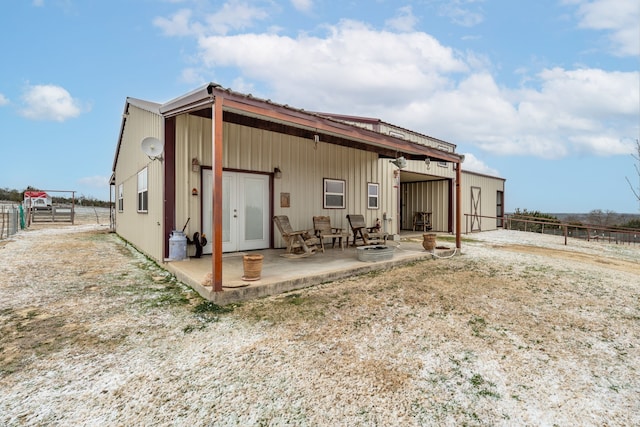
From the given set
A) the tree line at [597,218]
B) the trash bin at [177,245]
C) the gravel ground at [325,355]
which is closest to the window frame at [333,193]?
the trash bin at [177,245]

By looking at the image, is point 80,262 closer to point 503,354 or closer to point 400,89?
point 503,354

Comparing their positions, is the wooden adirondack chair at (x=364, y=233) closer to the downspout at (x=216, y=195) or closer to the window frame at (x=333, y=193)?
the window frame at (x=333, y=193)

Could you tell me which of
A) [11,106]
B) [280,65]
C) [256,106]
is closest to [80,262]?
[256,106]

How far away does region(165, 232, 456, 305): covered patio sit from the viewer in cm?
409

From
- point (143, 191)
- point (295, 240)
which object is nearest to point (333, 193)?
point (295, 240)

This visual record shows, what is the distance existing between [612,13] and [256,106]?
8.33m

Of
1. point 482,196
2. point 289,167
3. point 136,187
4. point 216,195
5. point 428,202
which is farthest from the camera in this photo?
point 482,196

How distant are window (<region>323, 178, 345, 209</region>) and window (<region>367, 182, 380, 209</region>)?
47.5 inches

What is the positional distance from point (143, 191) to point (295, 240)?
4192mm

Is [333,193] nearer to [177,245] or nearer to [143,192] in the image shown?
[177,245]

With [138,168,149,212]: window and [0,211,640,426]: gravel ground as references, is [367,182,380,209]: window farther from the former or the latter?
[138,168,149,212]: window

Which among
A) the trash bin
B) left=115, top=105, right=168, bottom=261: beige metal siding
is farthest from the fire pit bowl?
left=115, top=105, right=168, bottom=261: beige metal siding

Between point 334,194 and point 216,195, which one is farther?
point 334,194

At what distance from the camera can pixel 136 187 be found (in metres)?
8.93
